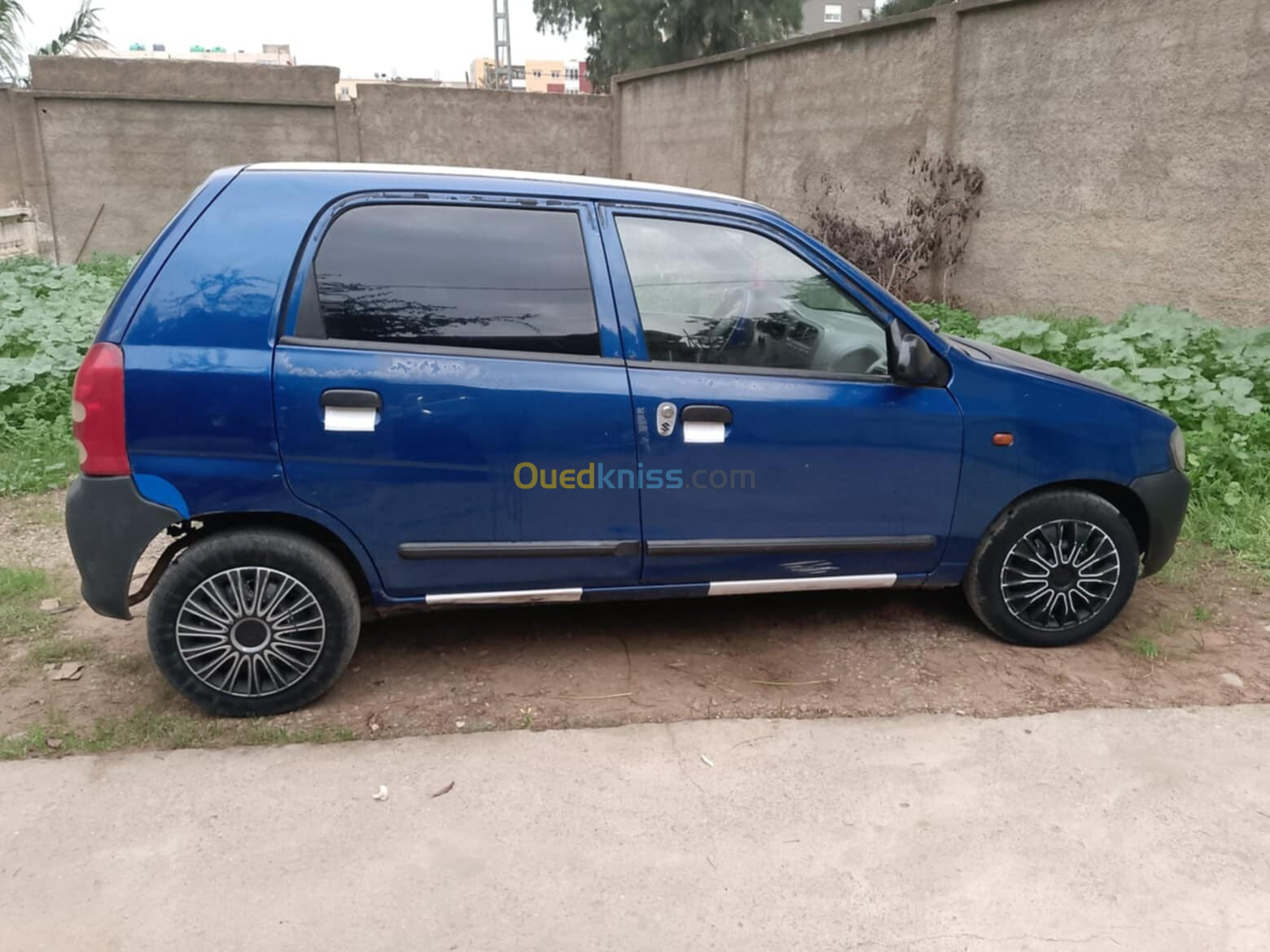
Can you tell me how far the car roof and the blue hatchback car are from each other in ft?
0.05

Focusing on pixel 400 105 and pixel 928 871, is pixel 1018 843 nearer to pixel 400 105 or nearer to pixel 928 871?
pixel 928 871

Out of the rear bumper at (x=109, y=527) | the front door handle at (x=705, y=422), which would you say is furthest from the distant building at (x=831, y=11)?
the rear bumper at (x=109, y=527)

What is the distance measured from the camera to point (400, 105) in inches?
674

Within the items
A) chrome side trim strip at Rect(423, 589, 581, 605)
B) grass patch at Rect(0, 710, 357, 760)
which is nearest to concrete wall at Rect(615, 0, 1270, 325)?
chrome side trim strip at Rect(423, 589, 581, 605)

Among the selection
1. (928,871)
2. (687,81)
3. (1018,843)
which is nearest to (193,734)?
(928,871)

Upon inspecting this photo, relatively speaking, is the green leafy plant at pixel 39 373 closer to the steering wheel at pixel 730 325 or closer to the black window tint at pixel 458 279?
the black window tint at pixel 458 279

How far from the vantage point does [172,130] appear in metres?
16.3

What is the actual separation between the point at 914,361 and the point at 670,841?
5.98 ft

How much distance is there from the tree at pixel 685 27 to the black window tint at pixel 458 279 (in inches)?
1047

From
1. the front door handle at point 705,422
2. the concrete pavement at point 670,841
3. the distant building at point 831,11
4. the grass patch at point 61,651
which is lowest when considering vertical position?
the concrete pavement at point 670,841

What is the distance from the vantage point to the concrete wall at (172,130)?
1584 cm

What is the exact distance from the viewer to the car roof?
342 centimetres

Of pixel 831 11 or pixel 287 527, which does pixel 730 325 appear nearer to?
pixel 287 527

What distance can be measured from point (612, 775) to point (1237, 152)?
23.4 feet
